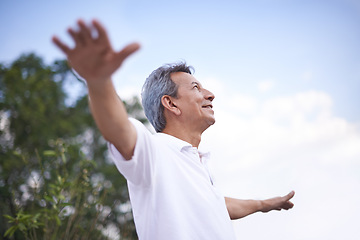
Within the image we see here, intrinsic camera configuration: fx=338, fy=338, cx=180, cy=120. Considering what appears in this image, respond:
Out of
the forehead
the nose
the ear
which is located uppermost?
the forehead

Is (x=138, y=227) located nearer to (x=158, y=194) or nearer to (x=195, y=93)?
(x=158, y=194)

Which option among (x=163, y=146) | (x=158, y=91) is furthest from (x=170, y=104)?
(x=163, y=146)

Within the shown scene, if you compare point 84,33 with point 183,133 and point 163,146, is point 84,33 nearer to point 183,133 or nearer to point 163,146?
point 163,146

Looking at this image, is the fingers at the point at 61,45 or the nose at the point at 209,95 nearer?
the fingers at the point at 61,45

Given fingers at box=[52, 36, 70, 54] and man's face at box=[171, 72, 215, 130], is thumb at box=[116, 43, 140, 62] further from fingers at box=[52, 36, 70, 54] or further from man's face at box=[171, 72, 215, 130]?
man's face at box=[171, 72, 215, 130]

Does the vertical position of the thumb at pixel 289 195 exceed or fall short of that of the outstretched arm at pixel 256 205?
it exceeds it

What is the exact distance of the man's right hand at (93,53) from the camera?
0.93m

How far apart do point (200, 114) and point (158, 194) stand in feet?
2.19

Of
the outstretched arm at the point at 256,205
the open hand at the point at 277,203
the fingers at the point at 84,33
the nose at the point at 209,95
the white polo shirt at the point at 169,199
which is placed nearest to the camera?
the fingers at the point at 84,33

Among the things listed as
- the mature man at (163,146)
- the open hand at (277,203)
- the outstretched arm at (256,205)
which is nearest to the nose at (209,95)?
the mature man at (163,146)

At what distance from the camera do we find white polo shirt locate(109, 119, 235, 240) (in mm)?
1393

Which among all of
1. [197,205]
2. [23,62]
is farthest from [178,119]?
[23,62]

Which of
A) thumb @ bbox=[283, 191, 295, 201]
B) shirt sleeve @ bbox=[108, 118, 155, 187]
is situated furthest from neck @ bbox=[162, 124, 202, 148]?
thumb @ bbox=[283, 191, 295, 201]

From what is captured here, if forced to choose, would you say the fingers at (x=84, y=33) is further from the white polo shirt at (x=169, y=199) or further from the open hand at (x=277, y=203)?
the open hand at (x=277, y=203)
